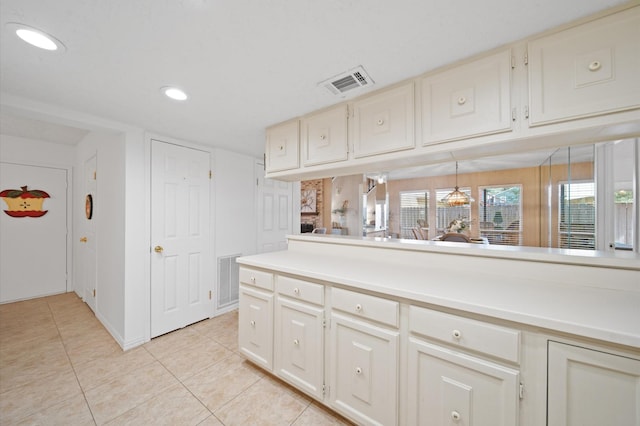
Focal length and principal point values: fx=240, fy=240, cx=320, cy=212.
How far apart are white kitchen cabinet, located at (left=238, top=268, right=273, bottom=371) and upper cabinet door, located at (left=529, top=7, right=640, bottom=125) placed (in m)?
1.93

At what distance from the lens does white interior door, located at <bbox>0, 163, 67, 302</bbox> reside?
3367mm

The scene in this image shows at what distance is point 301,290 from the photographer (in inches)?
64.1

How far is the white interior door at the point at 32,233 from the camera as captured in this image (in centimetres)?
337

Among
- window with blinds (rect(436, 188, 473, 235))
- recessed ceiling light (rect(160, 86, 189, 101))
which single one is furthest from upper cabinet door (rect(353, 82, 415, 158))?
window with blinds (rect(436, 188, 473, 235))

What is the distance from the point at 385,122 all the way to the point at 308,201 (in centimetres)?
561

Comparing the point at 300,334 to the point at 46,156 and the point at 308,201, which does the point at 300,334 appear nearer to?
the point at 46,156

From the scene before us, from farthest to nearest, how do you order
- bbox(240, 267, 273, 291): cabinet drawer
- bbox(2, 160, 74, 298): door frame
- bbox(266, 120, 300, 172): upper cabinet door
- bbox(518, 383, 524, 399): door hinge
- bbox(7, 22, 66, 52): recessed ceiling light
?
bbox(2, 160, 74, 298): door frame, bbox(266, 120, 300, 172): upper cabinet door, bbox(240, 267, 273, 291): cabinet drawer, bbox(7, 22, 66, 52): recessed ceiling light, bbox(518, 383, 524, 399): door hinge

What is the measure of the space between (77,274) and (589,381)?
567cm

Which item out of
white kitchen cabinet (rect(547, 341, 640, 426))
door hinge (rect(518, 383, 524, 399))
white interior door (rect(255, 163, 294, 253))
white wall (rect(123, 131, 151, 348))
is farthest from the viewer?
white interior door (rect(255, 163, 294, 253))

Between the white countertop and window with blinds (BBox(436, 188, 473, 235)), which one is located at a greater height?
window with blinds (BBox(436, 188, 473, 235))

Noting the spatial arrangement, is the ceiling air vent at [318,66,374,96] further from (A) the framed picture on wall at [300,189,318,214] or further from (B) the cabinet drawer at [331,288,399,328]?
(A) the framed picture on wall at [300,189,318,214]

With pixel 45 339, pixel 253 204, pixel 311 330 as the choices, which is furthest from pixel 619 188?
pixel 45 339

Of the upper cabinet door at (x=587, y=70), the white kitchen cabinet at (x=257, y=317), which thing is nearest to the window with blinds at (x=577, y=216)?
the upper cabinet door at (x=587, y=70)

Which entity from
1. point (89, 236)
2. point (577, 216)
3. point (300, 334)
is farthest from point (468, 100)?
point (89, 236)
